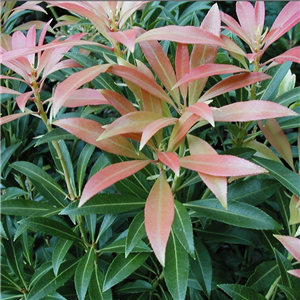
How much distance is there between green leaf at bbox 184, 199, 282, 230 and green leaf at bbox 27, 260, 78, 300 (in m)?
0.38

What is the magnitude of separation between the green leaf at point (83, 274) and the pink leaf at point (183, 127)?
37cm

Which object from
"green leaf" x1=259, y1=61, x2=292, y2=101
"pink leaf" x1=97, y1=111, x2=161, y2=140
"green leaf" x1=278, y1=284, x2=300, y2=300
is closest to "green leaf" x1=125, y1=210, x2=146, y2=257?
"pink leaf" x1=97, y1=111, x2=161, y2=140

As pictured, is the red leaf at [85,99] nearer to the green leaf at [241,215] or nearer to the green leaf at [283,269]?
the green leaf at [241,215]

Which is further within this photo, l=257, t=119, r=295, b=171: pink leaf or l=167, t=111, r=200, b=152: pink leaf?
l=257, t=119, r=295, b=171: pink leaf

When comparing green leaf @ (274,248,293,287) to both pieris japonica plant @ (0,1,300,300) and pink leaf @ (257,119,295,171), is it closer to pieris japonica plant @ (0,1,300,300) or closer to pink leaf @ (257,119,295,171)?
pieris japonica plant @ (0,1,300,300)

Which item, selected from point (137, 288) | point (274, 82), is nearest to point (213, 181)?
point (274, 82)

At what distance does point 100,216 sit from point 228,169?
0.52 meters

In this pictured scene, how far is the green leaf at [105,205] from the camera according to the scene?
28.9 inches

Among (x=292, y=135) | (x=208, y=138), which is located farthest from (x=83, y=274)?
(x=292, y=135)

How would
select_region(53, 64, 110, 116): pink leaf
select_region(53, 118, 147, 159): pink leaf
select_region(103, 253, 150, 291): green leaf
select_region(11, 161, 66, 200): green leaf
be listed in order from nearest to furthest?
select_region(53, 64, 110, 116): pink leaf < select_region(53, 118, 147, 159): pink leaf < select_region(103, 253, 150, 291): green leaf < select_region(11, 161, 66, 200): green leaf

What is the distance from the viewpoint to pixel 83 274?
83 centimetres

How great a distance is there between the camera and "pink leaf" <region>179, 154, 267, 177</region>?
2.00 ft

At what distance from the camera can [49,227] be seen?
2.70ft

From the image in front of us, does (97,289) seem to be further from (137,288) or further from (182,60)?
(182,60)
